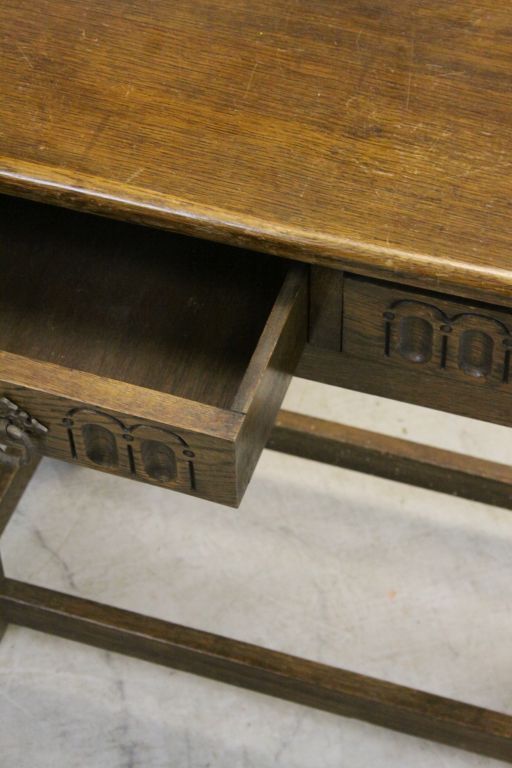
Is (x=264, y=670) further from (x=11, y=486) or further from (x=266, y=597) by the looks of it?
(x=11, y=486)

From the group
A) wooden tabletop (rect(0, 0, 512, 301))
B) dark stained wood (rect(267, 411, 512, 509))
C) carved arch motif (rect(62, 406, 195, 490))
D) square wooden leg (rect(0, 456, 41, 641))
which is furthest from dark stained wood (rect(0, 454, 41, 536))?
wooden tabletop (rect(0, 0, 512, 301))

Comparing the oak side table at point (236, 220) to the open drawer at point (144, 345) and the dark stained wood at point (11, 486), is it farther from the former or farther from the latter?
the dark stained wood at point (11, 486)

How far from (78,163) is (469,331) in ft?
1.19

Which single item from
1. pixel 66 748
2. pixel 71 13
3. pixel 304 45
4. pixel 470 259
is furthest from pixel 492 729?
pixel 71 13

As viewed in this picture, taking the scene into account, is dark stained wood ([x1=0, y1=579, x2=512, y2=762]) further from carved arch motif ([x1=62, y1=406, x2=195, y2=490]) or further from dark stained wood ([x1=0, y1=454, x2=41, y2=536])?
carved arch motif ([x1=62, y1=406, x2=195, y2=490])

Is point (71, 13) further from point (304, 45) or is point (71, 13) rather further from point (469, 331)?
point (469, 331)

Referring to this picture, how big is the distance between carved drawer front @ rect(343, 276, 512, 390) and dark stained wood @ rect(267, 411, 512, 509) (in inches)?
21.0

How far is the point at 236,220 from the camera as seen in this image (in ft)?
3.48

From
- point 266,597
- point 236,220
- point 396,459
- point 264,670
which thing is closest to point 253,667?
point 264,670

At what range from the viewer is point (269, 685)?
152 centimetres

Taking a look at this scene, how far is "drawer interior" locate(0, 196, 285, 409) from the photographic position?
1.26 meters

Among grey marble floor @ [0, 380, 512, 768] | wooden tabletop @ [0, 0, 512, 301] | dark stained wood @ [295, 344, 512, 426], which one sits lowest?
grey marble floor @ [0, 380, 512, 768]

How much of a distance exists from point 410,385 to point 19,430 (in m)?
0.36

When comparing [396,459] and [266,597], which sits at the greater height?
[396,459]
